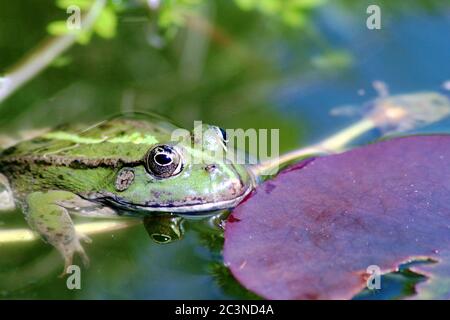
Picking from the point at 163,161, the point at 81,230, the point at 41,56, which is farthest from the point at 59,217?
the point at 41,56

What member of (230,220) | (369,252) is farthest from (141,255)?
(369,252)

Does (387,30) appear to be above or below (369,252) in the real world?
above

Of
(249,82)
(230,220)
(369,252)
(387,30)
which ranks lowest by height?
(369,252)

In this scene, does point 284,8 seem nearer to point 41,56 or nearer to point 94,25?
point 94,25

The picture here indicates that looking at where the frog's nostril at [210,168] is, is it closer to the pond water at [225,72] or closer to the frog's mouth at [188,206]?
the frog's mouth at [188,206]

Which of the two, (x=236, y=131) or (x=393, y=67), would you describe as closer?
(x=236, y=131)

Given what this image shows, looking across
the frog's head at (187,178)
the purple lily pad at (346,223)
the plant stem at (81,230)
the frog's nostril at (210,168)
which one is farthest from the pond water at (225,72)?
the purple lily pad at (346,223)

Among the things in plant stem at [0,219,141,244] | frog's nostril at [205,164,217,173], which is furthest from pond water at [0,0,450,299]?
frog's nostril at [205,164,217,173]

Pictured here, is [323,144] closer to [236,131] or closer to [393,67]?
[236,131]
